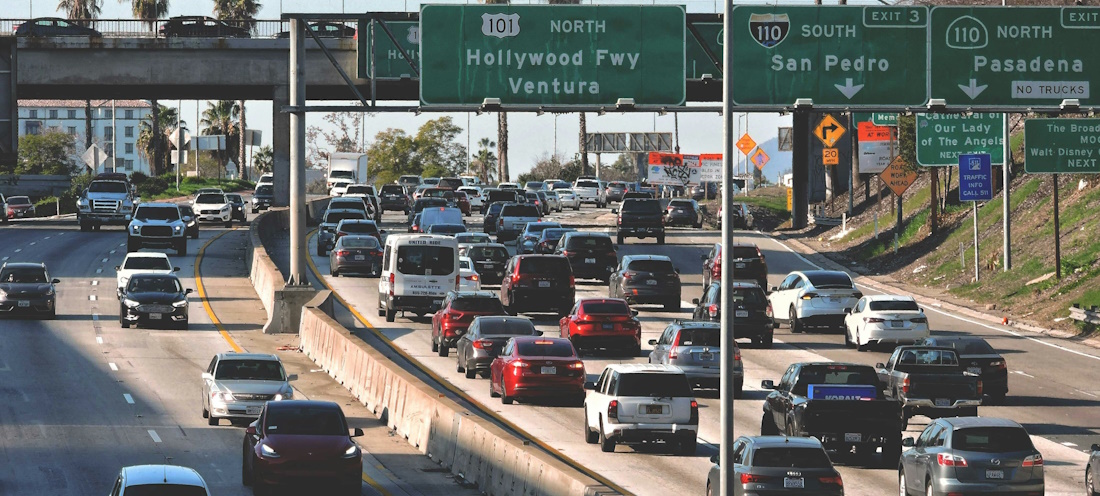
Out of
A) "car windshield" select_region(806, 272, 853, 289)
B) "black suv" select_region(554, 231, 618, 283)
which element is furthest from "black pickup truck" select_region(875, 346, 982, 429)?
"black suv" select_region(554, 231, 618, 283)

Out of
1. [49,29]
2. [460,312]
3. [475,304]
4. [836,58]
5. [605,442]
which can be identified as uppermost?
[49,29]

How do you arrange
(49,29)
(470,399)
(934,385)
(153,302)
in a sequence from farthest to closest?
(49,29) < (153,302) < (470,399) < (934,385)

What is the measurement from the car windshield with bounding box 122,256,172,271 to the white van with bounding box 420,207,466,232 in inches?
664

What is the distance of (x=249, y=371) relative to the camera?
30.5 metres

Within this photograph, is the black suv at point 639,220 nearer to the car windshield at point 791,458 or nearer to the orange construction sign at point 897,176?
the orange construction sign at point 897,176

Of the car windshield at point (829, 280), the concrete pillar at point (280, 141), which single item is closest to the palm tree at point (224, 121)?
the concrete pillar at point (280, 141)

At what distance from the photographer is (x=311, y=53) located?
208ft

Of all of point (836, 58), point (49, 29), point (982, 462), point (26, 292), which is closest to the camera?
point (982, 462)

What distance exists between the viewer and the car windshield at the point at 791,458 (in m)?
20.1

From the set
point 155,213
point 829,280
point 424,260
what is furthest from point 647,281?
point 155,213

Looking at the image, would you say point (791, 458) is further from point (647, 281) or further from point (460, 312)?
point (647, 281)

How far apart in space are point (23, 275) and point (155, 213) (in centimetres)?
1513

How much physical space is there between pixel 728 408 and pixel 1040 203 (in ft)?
152

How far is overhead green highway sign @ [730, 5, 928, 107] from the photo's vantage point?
3806 cm
